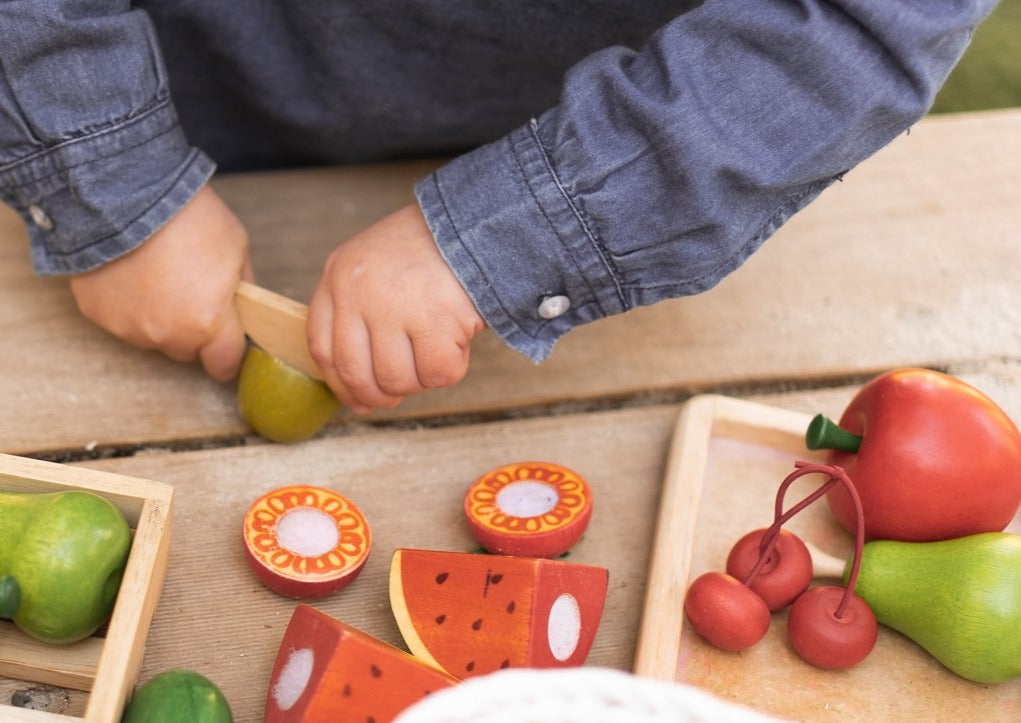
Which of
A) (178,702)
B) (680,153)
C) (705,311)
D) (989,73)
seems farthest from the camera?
(989,73)

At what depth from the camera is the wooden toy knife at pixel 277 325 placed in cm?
70

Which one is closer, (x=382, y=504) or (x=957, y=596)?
(x=957, y=596)

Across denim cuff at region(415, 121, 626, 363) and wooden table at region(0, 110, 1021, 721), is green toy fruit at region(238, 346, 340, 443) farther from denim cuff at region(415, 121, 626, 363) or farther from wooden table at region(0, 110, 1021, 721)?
denim cuff at region(415, 121, 626, 363)

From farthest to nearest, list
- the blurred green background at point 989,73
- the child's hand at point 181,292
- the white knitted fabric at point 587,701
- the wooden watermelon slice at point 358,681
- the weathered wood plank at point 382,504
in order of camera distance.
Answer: the blurred green background at point 989,73 → the child's hand at point 181,292 → the weathered wood plank at point 382,504 → the wooden watermelon slice at point 358,681 → the white knitted fabric at point 587,701

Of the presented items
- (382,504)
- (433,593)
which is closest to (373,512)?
(382,504)

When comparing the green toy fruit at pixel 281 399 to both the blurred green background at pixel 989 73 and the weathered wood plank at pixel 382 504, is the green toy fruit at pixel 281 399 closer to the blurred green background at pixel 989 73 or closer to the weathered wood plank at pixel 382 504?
the weathered wood plank at pixel 382 504

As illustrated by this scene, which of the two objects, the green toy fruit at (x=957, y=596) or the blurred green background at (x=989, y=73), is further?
the blurred green background at (x=989, y=73)

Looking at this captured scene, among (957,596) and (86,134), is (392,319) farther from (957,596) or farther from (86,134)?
(957,596)

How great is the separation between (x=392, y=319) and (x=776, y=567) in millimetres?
265

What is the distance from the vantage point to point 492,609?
556 millimetres

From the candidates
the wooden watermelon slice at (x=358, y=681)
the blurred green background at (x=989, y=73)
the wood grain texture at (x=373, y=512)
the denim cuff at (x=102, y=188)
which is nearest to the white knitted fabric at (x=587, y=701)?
the wooden watermelon slice at (x=358, y=681)

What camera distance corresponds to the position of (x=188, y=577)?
A: 625 millimetres

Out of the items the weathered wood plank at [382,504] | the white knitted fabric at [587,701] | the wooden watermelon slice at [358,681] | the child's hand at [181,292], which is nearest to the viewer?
the white knitted fabric at [587,701]

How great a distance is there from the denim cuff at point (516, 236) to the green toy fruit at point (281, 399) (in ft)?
0.40
